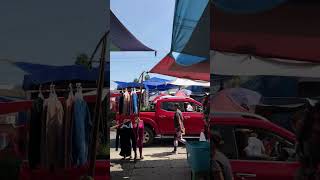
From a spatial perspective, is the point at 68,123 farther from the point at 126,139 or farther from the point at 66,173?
the point at 126,139

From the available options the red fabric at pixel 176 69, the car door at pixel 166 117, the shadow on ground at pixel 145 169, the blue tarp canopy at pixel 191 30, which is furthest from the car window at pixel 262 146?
the car door at pixel 166 117

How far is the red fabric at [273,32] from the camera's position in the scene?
9.05 feet

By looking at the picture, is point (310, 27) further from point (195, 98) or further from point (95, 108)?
point (195, 98)

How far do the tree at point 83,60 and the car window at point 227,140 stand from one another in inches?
36.6

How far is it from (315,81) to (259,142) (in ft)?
1.82

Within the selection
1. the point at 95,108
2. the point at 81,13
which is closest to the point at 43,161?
the point at 95,108

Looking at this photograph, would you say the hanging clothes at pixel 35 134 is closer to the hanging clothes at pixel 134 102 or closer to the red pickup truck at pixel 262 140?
the red pickup truck at pixel 262 140

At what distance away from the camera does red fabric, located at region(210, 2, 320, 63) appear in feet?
9.05

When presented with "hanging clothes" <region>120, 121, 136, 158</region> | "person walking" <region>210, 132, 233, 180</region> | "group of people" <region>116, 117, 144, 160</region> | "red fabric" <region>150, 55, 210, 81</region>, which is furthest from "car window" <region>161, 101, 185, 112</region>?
"person walking" <region>210, 132, 233, 180</region>

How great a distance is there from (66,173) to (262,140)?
51.6 inches

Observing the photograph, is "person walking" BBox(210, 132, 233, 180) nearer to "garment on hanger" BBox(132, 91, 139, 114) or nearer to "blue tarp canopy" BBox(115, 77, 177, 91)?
"blue tarp canopy" BBox(115, 77, 177, 91)

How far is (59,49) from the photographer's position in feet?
9.06

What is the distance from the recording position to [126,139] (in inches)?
279

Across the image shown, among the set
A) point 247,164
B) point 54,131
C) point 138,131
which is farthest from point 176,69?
point 138,131
